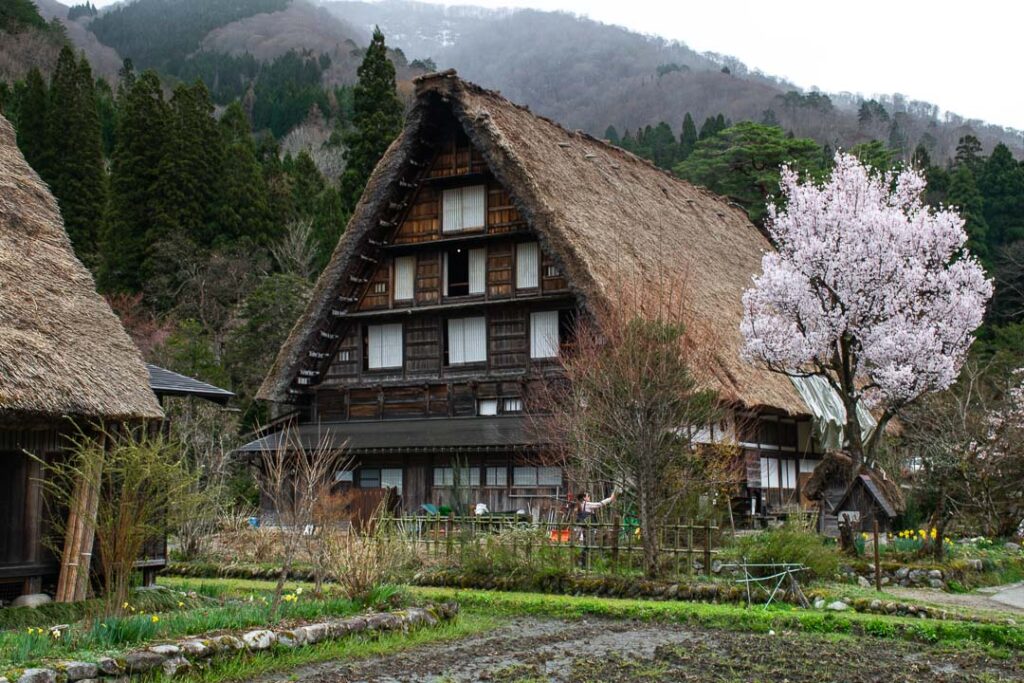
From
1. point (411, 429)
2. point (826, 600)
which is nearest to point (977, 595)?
point (826, 600)

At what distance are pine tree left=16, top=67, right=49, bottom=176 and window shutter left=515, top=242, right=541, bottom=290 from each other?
28627 mm

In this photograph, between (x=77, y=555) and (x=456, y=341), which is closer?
(x=77, y=555)

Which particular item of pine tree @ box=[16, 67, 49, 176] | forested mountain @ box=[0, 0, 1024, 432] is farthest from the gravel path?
pine tree @ box=[16, 67, 49, 176]

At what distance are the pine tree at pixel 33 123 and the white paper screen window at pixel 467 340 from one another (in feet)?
89.8

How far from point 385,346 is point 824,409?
496 inches

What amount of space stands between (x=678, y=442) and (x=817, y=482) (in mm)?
6016

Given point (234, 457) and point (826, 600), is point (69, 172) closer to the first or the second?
point (234, 457)

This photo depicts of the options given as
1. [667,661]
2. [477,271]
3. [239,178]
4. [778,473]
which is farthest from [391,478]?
[239,178]

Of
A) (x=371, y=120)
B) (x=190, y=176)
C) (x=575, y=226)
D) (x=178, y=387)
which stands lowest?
(x=178, y=387)

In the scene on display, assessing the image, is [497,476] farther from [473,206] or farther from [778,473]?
[778,473]

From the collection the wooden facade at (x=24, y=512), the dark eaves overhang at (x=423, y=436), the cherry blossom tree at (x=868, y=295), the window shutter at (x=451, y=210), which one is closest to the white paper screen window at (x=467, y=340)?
the dark eaves overhang at (x=423, y=436)

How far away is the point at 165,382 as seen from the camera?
16578mm

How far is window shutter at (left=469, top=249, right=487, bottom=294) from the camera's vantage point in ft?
89.9

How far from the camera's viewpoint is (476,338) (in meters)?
27.3
